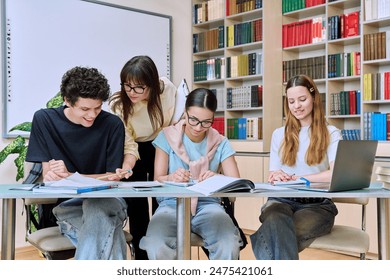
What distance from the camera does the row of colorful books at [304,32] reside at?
13.1 feet

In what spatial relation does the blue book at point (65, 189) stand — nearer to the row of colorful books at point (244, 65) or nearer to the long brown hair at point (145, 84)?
the long brown hair at point (145, 84)

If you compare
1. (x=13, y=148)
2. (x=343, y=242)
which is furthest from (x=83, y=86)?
(x=13, y=148)

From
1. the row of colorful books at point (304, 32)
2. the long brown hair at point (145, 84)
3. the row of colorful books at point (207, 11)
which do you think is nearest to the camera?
the long brown hair at point (145, 84)

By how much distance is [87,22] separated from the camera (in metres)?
4.10

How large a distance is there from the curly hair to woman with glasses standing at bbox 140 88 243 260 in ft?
1.25

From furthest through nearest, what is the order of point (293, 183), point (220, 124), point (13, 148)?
point (220, 124), point (13, 148), point (293, 183)

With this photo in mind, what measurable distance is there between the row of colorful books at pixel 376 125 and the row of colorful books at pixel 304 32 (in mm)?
829

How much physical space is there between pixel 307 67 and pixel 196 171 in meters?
2.37

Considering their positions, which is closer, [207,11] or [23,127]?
[23,127]

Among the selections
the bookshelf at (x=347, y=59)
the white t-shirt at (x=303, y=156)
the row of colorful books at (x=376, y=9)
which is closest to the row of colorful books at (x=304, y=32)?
the bookshelf at (x=347, y=59)

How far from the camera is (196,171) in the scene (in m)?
2.14

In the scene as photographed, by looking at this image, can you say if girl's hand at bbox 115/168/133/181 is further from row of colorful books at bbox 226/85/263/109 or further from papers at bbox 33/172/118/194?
row of colorful books at bbox 226/85/263/109

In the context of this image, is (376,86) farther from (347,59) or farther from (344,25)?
(344,25)

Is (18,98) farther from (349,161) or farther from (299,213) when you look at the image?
(349,161)
